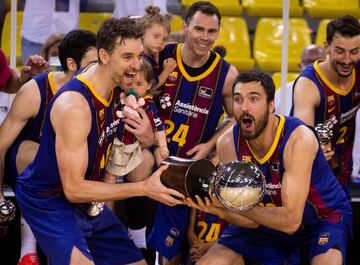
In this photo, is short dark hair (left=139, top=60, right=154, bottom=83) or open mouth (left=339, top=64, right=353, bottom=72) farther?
open mouth (left=339, top=64, right=353, bottom=72)

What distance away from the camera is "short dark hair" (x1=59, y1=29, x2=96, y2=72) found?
5.25 metres

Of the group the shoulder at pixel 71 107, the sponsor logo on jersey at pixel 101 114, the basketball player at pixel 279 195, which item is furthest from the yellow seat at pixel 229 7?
the shoulder at pixel 71 107

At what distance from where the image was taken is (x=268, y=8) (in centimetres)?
828

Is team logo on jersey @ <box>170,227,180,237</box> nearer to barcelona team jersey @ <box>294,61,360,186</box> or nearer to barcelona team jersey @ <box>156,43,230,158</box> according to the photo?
barcelona team jersey @ <box>156,43,230,158</box>

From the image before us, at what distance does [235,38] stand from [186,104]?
254 centimetres

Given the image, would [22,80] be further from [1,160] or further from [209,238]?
[209,238]

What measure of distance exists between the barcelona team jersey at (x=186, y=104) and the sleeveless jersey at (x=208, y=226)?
41cm

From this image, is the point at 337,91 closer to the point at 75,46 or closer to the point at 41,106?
the point at 75,46

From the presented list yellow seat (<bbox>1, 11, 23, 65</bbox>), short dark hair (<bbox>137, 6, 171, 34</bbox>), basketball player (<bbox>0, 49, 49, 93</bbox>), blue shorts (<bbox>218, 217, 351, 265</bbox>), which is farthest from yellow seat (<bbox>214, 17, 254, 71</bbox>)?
blue shorts (<bbox>218, 217, 351, 265</bbox>)

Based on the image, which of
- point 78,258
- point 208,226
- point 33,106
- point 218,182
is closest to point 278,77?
point 208,226

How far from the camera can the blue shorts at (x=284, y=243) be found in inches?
197

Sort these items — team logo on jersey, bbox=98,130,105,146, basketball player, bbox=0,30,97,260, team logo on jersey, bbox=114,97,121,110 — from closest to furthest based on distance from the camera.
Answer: team logo on jersey, bbox=98,130,105,146
team logo on jersey, bbox=114,97,121,110
basketball player, bbox=0,30,97,260

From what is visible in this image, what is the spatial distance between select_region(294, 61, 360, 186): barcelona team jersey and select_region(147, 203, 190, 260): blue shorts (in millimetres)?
1049

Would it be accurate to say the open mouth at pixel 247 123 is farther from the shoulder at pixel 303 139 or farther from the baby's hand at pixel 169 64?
the baby's hand at pixel 169 64
